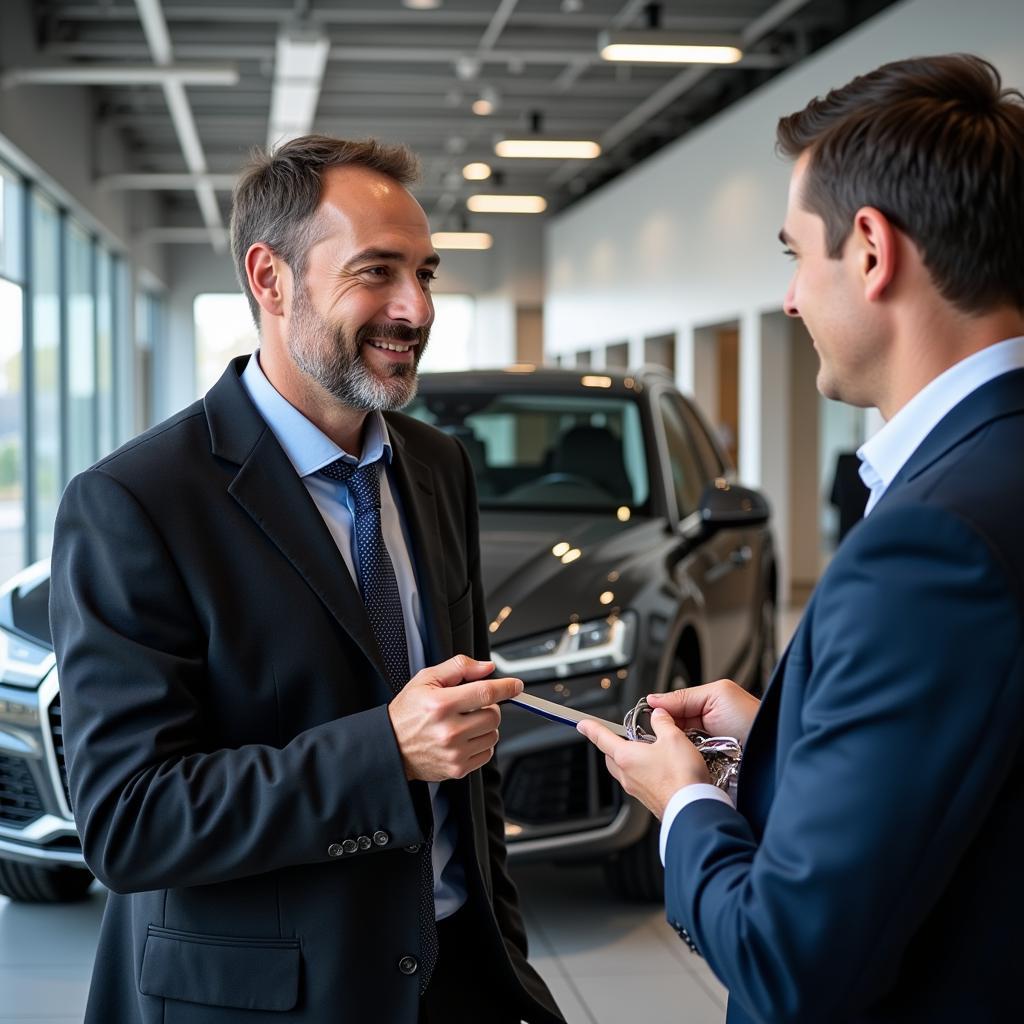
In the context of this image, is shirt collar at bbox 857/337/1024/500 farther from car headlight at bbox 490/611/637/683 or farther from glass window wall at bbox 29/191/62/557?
glass window wall at bbox 29/191/62/557

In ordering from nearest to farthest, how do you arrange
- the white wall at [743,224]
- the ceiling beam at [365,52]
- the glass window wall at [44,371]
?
the white wall at [743,224] → the ceiling beam at [365,52] → the glass window wall at [44,371]

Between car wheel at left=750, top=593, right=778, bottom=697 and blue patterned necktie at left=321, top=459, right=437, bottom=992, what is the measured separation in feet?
12.3

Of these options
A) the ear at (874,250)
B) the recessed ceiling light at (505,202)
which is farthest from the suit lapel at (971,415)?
the recessed ceiling light at (505,202)

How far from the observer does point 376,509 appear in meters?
1.84

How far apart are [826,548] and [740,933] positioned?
60.0 feet

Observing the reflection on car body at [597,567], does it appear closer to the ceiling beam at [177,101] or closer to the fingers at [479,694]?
the fingers at [479,694]

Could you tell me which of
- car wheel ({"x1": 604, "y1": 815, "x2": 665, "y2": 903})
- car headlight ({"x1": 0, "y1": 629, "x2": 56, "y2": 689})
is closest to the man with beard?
car headlight ({"x1": 0, "y1": 629, "x2": 56, "y2": 689})

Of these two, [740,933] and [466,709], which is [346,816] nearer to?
[466,709]

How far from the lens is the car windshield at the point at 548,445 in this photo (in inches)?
189

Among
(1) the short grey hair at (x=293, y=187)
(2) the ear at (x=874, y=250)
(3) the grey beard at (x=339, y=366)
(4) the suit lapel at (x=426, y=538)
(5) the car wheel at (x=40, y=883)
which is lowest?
(5) the car wheel at (x=40, y=883)

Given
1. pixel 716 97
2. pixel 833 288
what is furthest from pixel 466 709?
pixel 716 97

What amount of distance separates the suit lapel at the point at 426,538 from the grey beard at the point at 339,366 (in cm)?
14

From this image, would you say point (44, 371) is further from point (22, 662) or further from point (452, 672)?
point (452, 672)

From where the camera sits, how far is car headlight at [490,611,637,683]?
3.72m
